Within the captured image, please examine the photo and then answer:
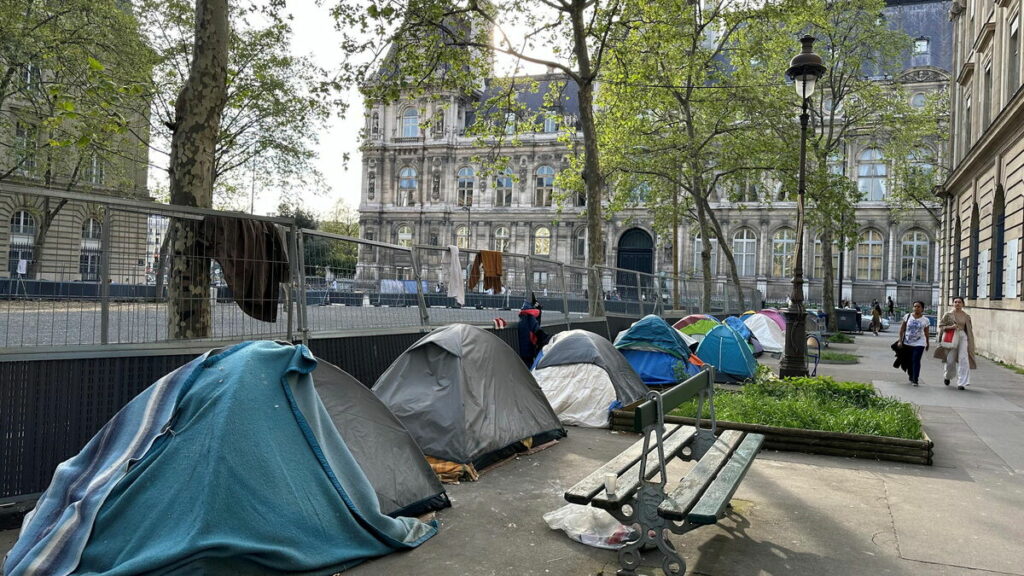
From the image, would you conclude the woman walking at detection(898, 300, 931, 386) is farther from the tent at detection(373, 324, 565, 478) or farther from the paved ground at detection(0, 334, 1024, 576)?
the tent at detection(373, 324, 565, 478)

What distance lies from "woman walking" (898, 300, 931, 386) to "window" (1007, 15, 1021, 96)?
889 cm

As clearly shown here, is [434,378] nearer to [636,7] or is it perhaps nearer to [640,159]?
[636,7]

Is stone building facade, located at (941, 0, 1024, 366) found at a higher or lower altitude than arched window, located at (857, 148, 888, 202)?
lower

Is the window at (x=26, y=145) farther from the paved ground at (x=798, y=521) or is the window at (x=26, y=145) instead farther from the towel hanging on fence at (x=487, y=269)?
the paved ground at (x=798, y=521)

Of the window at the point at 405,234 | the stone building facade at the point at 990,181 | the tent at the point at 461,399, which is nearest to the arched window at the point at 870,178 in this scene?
the stone building facade at the point at 990,181

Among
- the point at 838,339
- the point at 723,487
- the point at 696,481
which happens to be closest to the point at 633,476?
the point at 696,481

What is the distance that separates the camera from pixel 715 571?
14.5 feet

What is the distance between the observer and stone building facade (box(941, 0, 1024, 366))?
17.7 m

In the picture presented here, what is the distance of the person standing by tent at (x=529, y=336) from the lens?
11312 millimetres

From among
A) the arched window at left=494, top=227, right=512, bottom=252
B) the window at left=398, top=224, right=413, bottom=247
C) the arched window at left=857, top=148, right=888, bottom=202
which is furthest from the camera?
the window at left=398, top=224, right=413, bottom=247

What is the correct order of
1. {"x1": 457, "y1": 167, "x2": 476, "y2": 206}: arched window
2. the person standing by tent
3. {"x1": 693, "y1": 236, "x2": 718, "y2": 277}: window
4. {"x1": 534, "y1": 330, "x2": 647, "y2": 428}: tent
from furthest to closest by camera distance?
{"x1": 457, "y1": 167, "x2": 476, "y2": 206}: arched window
{"x1": 693, "y1": 236, "x2": 718, "y2": 277}: window
the person standing by tent
{"x1": 534, "y1": 330, "x2": 647, "y2": 428}: tent

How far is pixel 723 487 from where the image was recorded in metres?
4.68

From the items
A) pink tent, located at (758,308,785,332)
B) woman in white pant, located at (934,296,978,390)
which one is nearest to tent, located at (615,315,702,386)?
woman in white pant, located at (934,296,978,390)

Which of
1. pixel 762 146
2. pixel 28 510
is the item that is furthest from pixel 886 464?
pixel 762 146
